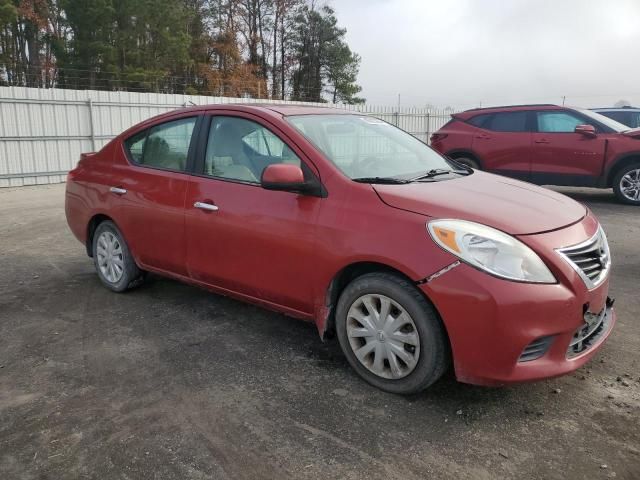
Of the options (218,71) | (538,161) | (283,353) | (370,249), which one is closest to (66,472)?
(283,353)

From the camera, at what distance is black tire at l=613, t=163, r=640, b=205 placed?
9.20 m

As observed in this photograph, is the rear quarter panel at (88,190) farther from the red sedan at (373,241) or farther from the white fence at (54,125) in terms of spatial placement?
the white fence at (54,125)

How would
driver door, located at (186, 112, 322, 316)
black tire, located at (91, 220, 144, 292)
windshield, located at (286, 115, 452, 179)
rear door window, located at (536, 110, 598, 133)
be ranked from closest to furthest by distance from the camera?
driver door, located at (186, 112, 322, 316) → windshield, located at (286, 115, 452, 179) → black tire, located at (91, 220, 144, 292) → rear door window, located at (536, 110, 598, 133)

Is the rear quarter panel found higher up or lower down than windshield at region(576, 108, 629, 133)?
lower down

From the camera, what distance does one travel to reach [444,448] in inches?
103

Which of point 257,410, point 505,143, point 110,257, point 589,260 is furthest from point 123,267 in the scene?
point 505,143

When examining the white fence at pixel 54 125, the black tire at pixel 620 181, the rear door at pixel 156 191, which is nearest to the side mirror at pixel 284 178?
the rear door at pixel 156 191

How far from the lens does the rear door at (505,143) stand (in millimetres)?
9875

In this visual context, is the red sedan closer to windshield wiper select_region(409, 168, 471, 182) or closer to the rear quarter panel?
windshield wiper select_region(409, 168, 471, 182)

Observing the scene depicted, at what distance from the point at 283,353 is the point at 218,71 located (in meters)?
35.7

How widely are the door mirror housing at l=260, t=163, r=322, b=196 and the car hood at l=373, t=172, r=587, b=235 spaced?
1.28 ft

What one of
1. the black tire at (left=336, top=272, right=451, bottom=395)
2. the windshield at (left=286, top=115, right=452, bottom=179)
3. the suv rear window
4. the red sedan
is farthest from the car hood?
the suv rear window

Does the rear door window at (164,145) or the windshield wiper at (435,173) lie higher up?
the rear door window at (164,145)

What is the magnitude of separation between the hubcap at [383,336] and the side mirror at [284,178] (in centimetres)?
76
